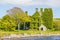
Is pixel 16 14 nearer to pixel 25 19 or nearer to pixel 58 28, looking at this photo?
pixel 25 19

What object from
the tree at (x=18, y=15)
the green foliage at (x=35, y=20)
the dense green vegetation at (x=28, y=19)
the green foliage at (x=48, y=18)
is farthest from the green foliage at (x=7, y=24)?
the green foliage at (x=48, y=18)

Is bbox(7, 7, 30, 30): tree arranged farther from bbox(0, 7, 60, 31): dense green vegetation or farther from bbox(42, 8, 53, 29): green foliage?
bbox(42, 8, 53, 29): green foliage

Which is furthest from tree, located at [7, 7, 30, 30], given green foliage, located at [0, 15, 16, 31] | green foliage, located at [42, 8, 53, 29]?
green foliage, located at [42, 8, 53, 29]

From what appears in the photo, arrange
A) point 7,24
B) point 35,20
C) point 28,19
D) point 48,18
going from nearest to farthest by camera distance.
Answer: point 7,24 → point 28,19 → point 35,20 → point 48,18

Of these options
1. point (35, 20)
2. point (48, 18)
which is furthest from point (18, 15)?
point (48, 18)

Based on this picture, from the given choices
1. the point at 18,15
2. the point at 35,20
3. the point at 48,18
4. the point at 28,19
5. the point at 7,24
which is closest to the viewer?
the point at 7,24

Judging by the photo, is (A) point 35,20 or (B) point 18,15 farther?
(A) point 35,20

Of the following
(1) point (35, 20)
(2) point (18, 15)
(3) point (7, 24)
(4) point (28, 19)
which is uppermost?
(2) point (18, 15)

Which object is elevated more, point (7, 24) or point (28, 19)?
point (28, 19)

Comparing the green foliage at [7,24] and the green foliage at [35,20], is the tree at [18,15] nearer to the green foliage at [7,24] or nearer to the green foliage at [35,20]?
the green foliage at [35,20]

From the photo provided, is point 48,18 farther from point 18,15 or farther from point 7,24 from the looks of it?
point 7,24

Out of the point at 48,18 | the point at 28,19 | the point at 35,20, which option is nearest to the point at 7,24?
the point at 28,19

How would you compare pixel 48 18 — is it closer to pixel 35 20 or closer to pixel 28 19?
pixel 35 20

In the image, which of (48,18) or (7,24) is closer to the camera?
(7,24)
